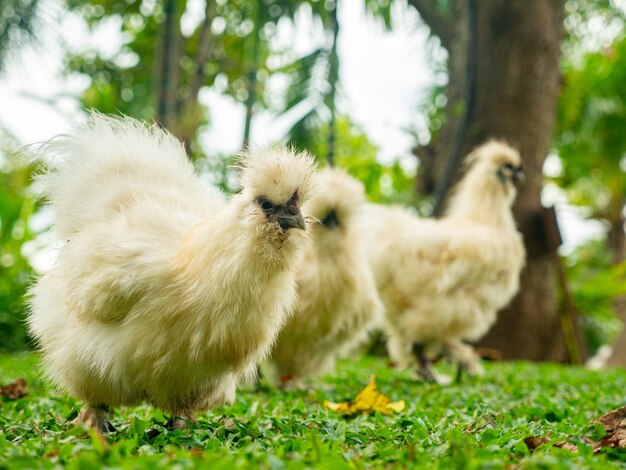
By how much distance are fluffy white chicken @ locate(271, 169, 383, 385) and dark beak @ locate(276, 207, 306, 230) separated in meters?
2.02

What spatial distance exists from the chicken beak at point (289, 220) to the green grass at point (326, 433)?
3.04 ft

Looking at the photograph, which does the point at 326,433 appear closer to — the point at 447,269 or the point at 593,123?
the point at 447,269

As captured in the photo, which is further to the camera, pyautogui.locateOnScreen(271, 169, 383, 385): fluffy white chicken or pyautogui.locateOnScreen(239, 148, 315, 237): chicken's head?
pyautogui.locateOnScreen(271, 169, 383, 385): fluffy white chicken

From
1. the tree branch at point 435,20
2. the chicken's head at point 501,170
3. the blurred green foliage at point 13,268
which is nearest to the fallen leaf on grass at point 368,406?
the chicken's head at point 501,170

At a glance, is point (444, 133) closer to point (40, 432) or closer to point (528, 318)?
point (528, 318)

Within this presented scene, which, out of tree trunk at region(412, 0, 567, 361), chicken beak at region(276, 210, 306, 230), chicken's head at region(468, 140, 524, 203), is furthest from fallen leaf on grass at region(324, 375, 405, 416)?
tree trunk at region(412, 0, 567, 361)

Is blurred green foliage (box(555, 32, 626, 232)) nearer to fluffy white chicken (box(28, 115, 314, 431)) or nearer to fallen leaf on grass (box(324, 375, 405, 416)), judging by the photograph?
fallen leaf on grass (box(324, 375, 405, 416))

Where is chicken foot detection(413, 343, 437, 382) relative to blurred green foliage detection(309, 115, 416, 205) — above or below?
below

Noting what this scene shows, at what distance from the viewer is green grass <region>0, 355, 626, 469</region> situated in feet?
7.57

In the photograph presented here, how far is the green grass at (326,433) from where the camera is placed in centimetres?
231

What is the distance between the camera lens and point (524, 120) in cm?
1013

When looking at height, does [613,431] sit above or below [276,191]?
below

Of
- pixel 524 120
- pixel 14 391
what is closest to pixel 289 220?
pixel 14 391

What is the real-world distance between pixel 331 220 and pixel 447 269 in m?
1.56
